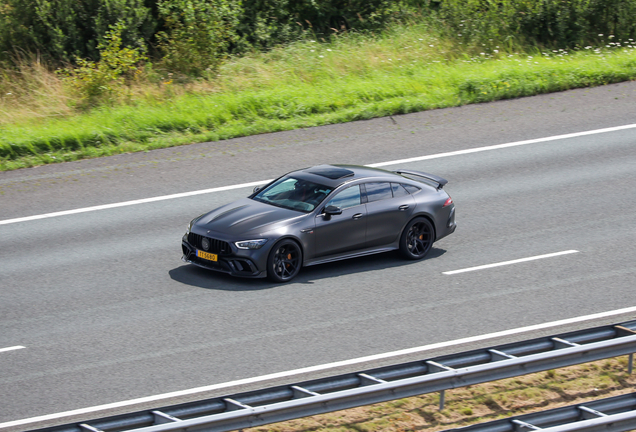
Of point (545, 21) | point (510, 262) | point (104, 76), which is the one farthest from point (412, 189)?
point (545, 21)

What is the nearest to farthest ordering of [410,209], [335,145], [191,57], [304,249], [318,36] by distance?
[304,249] → [410,209] → [335,145] → [191,57] → [318,36]

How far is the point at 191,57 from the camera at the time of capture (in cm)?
2152

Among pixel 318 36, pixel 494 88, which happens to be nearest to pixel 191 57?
pixel 318 36

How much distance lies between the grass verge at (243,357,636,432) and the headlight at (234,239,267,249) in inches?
149

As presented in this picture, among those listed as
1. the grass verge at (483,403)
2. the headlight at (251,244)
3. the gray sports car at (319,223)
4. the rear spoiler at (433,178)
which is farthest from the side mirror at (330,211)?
the grass verge at (483,403)

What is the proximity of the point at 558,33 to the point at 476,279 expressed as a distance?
49.1 feet

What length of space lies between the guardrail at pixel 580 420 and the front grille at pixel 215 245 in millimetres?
5436

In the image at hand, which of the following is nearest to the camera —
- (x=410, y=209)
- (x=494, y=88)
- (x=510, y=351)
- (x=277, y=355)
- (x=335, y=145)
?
(x=510, y=351)

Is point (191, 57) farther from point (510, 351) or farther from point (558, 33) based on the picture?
point (510, 351)

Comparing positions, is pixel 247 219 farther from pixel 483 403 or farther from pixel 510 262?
pixel 483 403

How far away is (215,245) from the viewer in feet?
37.3

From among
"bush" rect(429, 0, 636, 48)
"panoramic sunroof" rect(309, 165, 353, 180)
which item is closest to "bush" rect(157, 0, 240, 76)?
"bush" rect(429, 0, 636, 48)

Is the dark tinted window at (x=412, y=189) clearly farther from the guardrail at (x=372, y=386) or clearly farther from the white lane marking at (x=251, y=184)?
the guardrail at (x=372, y=386)

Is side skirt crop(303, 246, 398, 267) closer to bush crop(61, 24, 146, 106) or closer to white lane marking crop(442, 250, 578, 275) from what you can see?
white lane marking crop(442, 250, 578, 275)
